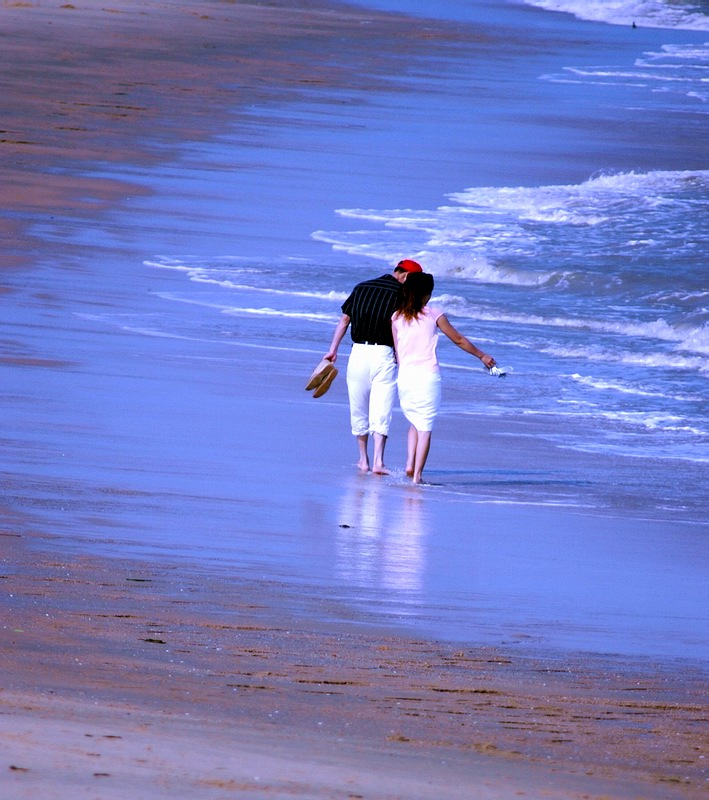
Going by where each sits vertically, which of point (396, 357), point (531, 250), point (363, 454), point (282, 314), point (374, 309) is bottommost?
point (363, 454)

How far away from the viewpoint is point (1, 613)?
5621mm

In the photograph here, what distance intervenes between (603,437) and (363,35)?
32165 millimetres

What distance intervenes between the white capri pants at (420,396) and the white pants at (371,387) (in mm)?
159

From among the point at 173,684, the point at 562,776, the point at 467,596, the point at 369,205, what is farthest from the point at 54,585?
the point at 369,205

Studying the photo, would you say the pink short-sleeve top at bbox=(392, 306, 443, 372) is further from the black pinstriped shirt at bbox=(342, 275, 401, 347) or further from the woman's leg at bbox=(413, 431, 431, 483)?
the woman's leg at bbox=(413, 431, 431, 483)

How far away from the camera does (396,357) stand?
32.2 feet

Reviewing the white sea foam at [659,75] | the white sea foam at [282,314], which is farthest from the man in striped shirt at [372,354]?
the white sea foam at [659,75]

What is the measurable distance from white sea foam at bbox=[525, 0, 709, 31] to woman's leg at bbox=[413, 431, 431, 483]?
4732 cm

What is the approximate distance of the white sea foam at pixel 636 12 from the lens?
55.5m

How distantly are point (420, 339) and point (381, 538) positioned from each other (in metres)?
2.17

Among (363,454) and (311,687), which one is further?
(363,454)

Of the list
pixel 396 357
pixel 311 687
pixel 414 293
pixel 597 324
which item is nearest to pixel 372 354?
pixel 396 357

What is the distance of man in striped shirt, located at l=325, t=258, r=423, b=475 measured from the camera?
31.6 feet

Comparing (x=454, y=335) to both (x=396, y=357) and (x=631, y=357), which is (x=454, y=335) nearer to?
(x=396, y=357)
